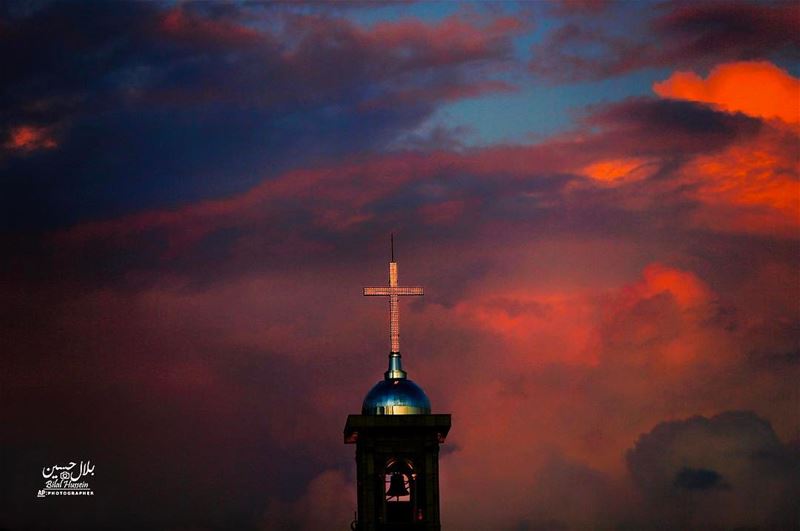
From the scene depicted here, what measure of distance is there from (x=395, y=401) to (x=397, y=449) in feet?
9.48

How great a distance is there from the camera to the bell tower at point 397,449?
164 m

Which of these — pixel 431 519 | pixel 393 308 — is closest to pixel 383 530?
pixel 431 519

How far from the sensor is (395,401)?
541 feet

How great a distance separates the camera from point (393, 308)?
16900 centimetres

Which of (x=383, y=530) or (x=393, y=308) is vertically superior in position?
(x=393, y=308)

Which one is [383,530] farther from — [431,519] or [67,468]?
[67,468]

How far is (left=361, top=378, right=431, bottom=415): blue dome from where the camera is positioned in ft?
541

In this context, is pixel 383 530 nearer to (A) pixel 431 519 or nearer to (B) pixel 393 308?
(A) pixel 431 519

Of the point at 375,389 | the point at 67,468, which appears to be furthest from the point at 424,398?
the point at 67,468

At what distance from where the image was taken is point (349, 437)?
168 metres

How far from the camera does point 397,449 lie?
543 ft

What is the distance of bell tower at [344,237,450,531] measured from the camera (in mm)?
164250

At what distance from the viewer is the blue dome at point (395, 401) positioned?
16475cm

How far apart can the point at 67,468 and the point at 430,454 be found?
21.9 metres
